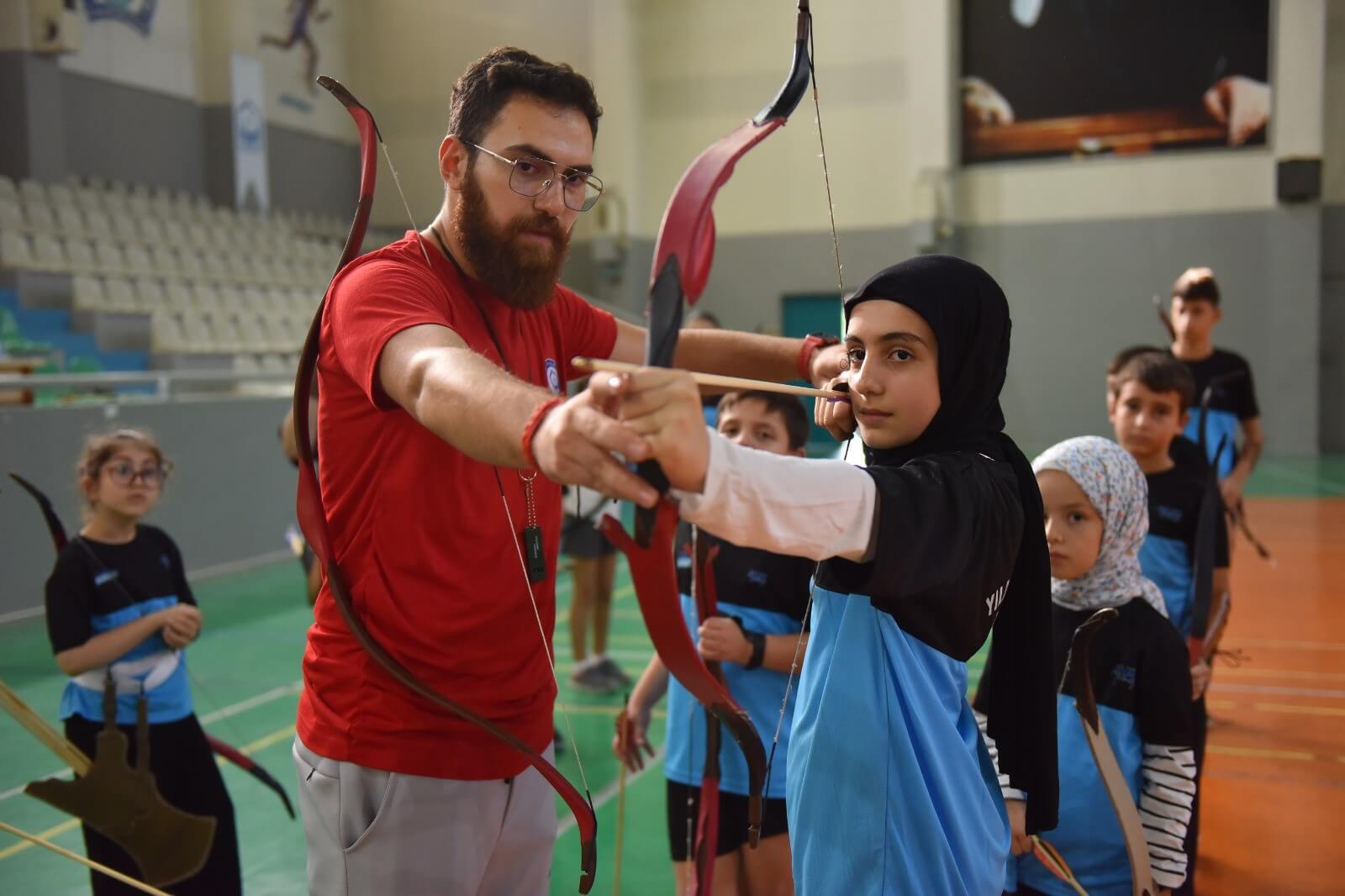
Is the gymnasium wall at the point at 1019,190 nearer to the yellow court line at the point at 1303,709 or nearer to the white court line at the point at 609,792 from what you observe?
the yellow court line at the point at 1303,709

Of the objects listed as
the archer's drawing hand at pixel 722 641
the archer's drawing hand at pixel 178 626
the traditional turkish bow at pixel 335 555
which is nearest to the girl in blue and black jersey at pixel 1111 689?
the archer's drawing hand at pixel 722 641

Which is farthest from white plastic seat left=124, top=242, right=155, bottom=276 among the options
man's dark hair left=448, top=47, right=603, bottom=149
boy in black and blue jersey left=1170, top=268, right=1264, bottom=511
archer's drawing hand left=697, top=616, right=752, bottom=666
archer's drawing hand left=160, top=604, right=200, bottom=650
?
man's dark hair left=448, top=47, right=603, bottom=149

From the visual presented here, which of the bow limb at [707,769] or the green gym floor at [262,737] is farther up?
the bow limb at [707,769]

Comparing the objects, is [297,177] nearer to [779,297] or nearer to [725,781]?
[779,297]

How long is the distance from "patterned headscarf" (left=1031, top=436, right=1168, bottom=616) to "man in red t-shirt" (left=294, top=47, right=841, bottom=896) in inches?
28.5

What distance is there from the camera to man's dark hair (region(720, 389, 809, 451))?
7.51ft

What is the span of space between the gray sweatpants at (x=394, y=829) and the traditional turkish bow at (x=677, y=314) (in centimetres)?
46

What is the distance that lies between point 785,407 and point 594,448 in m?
1.54

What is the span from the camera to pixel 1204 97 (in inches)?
429

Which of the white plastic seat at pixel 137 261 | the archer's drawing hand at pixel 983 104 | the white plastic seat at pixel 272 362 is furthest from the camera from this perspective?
the archer's drawing hand at pixel 983 104

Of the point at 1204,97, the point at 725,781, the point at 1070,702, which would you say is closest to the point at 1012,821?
the point at 1070,702

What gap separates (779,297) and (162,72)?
7.13m

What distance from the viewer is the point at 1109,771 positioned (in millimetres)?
1775

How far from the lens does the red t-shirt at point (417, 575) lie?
1382 millimetres
